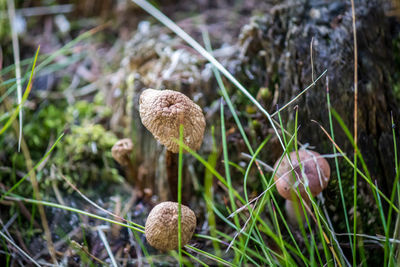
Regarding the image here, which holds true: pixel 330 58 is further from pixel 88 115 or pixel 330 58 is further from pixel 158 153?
pixel 88 115

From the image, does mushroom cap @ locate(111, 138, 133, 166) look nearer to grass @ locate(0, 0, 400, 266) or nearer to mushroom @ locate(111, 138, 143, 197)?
mushroom @ locate(111, 138, 143, 197)

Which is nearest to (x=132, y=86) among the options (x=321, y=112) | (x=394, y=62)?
(x=321, y=112)

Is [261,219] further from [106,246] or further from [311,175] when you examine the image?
[106,246]

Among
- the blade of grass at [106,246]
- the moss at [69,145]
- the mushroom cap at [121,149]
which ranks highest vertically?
the mushroom cap at [121,149]

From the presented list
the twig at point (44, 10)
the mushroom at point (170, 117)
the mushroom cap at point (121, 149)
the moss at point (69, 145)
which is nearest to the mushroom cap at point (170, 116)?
the mushroom at point (170, 117)

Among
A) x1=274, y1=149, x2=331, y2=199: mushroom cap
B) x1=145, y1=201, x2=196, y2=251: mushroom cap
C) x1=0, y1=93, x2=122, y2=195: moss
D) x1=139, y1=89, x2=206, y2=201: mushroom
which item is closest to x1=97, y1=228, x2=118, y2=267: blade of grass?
x1=145, y1=201, x2=196, y2=251: mushroom cap

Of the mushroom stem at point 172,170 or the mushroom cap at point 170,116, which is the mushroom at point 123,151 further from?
the mushroom cap at point 170,116
